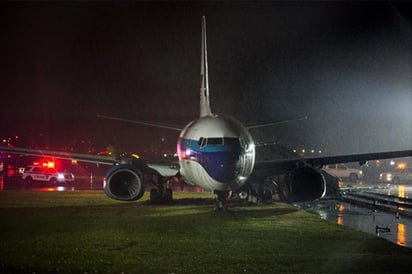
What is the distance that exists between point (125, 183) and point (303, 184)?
8.64m

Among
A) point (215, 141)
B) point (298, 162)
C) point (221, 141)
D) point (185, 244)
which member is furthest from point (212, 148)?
point (185, 244)

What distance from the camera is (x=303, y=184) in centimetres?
2550

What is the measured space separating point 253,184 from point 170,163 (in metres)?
6.39

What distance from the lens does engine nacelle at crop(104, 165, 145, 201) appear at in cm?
2464

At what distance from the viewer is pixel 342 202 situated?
101ft

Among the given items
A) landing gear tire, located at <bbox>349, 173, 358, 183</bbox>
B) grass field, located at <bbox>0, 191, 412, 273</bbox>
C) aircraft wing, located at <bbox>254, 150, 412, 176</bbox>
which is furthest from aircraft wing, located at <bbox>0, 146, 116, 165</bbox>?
landing gear tire, located at <bbox>349, 173, 358, 183</bbox>

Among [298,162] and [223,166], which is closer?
[223,166]

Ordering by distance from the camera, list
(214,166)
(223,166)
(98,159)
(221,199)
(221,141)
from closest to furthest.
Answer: (223,166) < (214,166) < (221,141) < (221,199) < (98,159)

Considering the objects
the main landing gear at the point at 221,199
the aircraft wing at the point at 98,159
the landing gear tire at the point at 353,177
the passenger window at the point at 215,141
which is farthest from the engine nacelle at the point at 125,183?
the landing gear tire at the point at 353,177

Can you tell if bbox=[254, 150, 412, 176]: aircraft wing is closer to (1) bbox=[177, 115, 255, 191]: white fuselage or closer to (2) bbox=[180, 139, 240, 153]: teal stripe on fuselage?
(1) bbox=[177, 115, 255, 191]: white fuselage

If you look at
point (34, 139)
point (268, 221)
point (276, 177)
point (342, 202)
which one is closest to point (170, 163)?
point (276, 177)

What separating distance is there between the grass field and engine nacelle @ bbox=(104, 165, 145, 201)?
140 cm

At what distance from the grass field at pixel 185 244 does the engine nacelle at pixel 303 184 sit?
2048mm

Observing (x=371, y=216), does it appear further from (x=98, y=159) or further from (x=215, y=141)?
(x=98, y=159)
